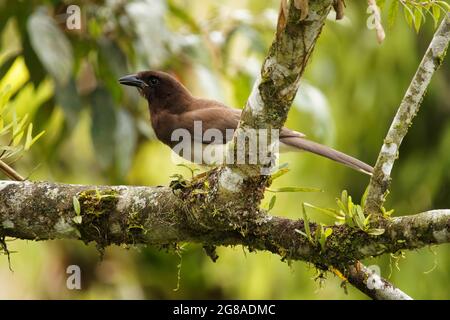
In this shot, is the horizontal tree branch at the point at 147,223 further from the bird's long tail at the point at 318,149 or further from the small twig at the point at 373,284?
the bird's long tail at the point at 318,149

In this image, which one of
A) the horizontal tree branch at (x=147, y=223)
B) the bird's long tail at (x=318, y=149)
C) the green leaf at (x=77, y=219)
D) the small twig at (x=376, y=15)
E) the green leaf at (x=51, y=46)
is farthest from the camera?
the green leaf at (x=51, y=46)

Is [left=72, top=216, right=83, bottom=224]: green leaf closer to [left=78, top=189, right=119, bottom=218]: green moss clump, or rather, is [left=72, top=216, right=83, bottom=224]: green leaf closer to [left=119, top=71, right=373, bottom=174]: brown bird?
[left=78, top=189, right=119, bottom=218]: green moss clump

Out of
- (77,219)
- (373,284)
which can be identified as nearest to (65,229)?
(77,219)

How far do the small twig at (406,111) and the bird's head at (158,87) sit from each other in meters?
2.40

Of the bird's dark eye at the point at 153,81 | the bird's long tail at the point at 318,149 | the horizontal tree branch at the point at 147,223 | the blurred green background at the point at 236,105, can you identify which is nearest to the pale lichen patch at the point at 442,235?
the horizontal tree branch at the point at 147,223

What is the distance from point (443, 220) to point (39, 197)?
5.26 feet

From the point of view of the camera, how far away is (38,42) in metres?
4.29

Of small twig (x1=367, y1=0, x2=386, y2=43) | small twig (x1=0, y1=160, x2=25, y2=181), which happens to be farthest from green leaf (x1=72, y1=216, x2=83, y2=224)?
small twig (x1=367, y1=0, x2=386, y2=43)

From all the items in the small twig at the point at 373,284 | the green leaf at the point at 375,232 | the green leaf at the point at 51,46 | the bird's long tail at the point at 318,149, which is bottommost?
the small twig at the point at 373,284

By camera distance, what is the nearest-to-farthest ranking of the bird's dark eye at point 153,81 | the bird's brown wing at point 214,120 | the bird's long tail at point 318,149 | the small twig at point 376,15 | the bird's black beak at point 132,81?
the small twig at point 376,15 < the bird's long tail at point 318,149 < the bird's brown wing at point 214,120 < the bird's black beak at point 132,81 < the bird's dark eye at point 153,81

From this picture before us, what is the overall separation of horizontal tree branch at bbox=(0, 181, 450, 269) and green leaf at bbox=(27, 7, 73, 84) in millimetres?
1220

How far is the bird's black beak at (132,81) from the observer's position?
478 centimetres

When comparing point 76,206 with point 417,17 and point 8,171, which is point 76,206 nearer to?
point 8,171
